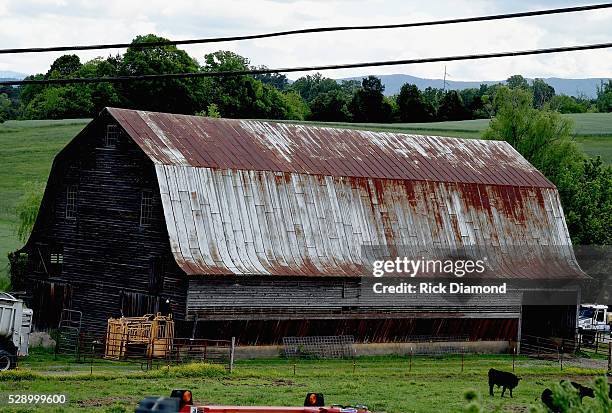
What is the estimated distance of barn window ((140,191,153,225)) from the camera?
41.0 metres

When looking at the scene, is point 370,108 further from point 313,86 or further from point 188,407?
point 188,407

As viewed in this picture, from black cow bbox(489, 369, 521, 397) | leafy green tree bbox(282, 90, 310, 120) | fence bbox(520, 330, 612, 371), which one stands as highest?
leafy green tree bbox(282, 90, 310, 120)

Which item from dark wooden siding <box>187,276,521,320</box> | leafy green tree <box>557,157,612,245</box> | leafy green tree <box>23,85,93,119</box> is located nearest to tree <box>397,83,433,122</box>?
leafy green tree <box>23,85,93,119</box>

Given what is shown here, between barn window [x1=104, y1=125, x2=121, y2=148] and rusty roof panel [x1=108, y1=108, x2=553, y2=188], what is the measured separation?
1.87 feet

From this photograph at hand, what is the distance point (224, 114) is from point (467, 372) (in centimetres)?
7059

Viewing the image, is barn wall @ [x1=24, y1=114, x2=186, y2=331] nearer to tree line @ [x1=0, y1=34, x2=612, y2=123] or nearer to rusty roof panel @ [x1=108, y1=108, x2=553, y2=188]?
rusty roof panel @ [x1=108, y1=108, x2=553, y2=188]

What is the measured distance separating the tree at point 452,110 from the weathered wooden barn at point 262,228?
76.4 metres

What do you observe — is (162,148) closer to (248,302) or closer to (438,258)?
(248,302)

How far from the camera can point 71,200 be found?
146ft

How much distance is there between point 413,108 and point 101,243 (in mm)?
82500

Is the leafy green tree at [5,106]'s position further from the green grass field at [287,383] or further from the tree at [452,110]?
the green grass field at [287,383]

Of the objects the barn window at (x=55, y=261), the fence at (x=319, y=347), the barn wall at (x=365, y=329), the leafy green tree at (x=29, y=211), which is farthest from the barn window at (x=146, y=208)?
the leafy green tree at (x=29, y=211)

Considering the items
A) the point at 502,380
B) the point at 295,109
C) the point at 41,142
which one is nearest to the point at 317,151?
the point at 502,380

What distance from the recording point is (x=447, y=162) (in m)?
49.4
